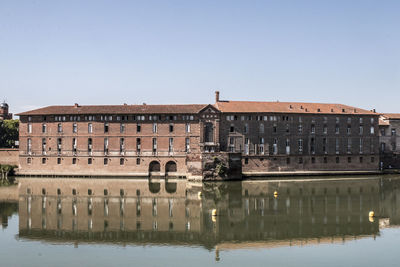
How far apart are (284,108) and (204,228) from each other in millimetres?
44159

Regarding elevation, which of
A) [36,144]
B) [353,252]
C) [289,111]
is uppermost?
[289,111]

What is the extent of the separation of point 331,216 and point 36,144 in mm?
53847

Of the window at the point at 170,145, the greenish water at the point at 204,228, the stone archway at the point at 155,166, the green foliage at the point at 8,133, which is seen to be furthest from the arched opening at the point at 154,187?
the green foliage at the point at 8,133

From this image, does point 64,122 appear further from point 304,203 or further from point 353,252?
point 353,252

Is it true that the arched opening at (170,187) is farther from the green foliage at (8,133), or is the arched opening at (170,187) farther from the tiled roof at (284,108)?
the green foliage at (8,133)

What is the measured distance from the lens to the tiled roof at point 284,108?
229 feet

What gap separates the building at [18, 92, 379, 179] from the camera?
6756 cm

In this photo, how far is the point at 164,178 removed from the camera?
66188 mm

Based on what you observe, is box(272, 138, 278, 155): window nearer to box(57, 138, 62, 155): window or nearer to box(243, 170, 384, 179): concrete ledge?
box(243, 170, 384, 179): concrete ledge

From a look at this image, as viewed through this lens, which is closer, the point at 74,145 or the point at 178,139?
the point at 178,139

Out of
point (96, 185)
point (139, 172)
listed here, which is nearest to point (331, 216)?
point (96, 185)

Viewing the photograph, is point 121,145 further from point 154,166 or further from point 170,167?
point 170,167

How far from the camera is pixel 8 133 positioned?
8650 cm

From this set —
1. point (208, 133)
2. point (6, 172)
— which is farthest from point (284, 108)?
point (6, 172)
